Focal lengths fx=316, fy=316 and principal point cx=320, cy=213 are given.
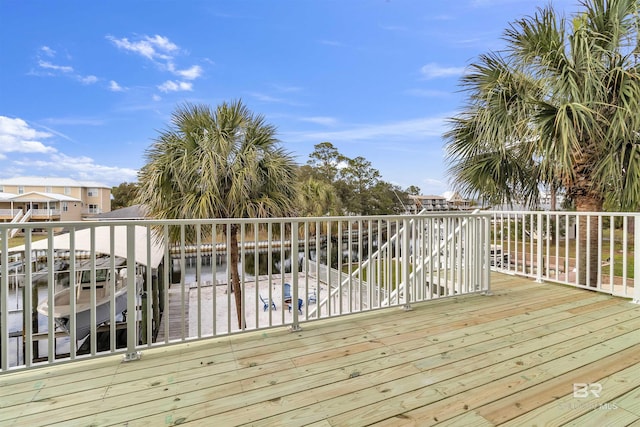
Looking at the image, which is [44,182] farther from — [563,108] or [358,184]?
[563,108]

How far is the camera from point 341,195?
2505cm

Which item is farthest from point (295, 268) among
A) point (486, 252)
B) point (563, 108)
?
point (563, 108)

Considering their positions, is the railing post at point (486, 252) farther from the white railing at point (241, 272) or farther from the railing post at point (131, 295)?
the railing post at point (131, 295)

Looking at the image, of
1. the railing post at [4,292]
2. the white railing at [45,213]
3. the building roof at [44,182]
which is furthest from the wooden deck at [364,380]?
the building roof at [44,182]

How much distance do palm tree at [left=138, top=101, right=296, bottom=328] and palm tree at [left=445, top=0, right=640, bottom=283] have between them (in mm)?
3617

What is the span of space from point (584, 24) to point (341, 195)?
21.1 m

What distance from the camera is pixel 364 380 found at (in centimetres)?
167

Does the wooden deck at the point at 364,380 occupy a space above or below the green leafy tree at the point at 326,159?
below

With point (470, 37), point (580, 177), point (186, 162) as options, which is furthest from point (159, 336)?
point (470, 37)

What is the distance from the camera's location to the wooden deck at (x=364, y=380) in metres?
1.39

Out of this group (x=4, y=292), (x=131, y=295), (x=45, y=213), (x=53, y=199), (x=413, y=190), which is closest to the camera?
(x=4, y=292)

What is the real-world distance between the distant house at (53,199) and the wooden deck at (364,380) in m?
23.1

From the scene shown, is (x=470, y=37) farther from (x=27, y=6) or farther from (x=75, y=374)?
(x=27, y=6)

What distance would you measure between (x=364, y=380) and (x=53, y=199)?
26017 mm
